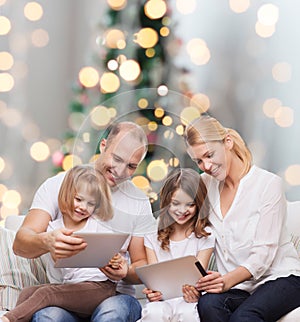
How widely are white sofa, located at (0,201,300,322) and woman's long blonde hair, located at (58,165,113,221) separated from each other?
365 millimetres

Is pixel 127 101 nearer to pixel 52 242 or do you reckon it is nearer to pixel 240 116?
pixel 52 242

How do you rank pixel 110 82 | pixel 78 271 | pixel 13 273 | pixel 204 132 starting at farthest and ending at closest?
pixel 110 82
pixel 13 273
pixel 78 271
pixel 204 132

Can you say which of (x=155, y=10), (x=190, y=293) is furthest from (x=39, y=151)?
(x=190, y=293)

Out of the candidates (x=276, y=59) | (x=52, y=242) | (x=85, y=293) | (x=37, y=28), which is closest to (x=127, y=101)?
(x=52, y=242)

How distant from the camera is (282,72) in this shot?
338cm

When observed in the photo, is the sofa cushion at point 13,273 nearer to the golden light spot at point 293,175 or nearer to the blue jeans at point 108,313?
the blue jeans at point 108,313

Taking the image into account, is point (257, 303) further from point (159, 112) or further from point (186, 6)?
point (186, 6)

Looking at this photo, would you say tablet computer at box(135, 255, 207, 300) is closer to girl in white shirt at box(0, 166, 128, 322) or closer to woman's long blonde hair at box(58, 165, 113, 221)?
girl in white shirt at box(0, 166, 128, 322)

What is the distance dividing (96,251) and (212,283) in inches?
14.7

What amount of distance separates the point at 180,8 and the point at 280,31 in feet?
1.95

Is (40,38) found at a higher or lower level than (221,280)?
higher

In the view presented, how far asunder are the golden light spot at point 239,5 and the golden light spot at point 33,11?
1093 mm

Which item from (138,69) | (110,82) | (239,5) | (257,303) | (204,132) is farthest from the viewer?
(239,5)

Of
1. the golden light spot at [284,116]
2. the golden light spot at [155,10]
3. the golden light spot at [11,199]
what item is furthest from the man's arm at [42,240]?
the golden light spot at [284,116]
